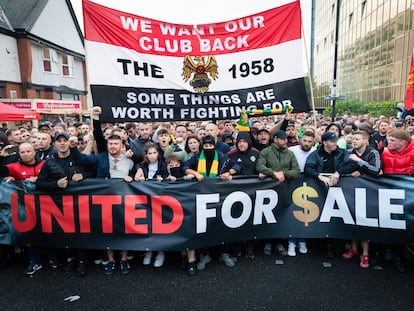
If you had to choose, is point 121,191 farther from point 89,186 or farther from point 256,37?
point 256,37

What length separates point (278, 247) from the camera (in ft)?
15.4

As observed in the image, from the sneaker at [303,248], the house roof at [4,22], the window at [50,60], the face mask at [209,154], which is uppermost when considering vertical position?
the house roof at [4,22]

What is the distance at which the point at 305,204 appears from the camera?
444 cm

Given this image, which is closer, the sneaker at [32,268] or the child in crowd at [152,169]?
the sneaker at [32,268]

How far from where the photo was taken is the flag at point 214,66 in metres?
4.96

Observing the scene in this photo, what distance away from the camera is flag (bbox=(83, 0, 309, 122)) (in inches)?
195

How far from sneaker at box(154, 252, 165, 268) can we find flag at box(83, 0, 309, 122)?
199cm

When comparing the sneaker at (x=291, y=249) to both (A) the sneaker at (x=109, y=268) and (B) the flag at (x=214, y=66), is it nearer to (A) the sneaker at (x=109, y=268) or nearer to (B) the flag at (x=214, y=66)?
(B) the flag at (x=214, y=66)

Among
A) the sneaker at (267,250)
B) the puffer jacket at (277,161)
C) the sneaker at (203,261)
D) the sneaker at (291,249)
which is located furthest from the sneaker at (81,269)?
the sneaker at (291,249)

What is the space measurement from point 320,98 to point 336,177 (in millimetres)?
50355

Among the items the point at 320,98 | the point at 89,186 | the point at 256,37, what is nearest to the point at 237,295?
the point at 89,186

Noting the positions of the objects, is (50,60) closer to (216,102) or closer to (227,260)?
→ (216,102)

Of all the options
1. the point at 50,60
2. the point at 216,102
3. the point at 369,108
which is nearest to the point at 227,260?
the point at 216,102

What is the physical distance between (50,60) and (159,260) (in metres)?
24.4
